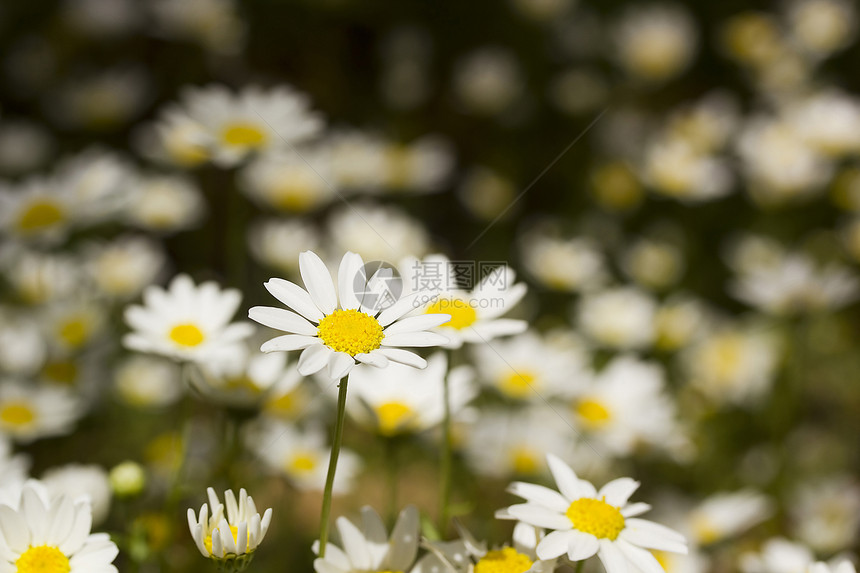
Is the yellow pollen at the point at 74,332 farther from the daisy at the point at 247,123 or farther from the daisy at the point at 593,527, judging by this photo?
the daisy at the point at 593,527

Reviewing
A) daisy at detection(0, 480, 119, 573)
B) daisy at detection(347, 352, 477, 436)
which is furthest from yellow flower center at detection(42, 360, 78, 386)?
daisy at detection(0, 480, 119, 573)

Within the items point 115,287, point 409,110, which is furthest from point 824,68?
point 115,287

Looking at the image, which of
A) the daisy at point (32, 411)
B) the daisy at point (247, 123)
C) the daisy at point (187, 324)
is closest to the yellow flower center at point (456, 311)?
the daisy at point (187, 324)

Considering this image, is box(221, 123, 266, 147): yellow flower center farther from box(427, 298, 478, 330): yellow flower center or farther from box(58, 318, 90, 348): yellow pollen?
box(427, 298, 478, 330): yellow flower center

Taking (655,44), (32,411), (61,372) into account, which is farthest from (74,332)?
(655,44)

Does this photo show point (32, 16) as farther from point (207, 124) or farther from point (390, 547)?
point (390, 547)

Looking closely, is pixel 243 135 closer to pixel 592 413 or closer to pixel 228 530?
pixel 592 413
